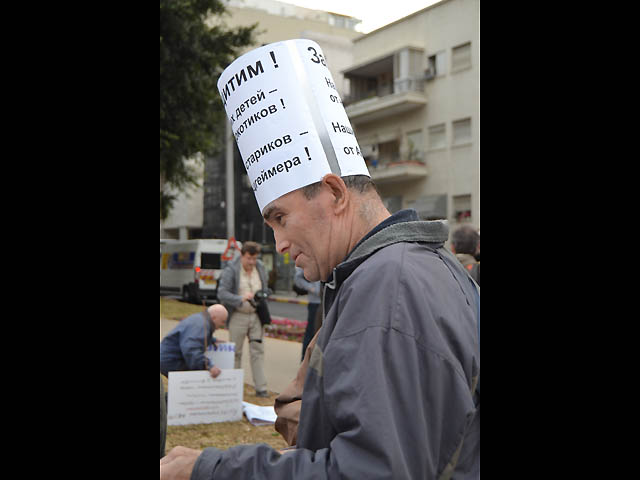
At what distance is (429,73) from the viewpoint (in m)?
28.9

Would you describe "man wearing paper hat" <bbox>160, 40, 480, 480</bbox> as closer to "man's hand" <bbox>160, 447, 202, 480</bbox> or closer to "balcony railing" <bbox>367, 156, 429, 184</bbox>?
"man's hand" <bbox>160, 447, 202, 480</bbox>

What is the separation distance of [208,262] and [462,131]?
11619mm

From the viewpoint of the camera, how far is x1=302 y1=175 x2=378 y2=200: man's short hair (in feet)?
5.19

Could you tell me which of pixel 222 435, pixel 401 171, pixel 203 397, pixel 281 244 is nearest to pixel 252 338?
pixel 203 397

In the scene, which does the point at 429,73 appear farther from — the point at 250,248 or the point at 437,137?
the point at 250,248

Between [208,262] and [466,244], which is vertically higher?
[466,244]

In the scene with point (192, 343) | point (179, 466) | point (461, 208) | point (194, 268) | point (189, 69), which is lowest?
point (192, 343)

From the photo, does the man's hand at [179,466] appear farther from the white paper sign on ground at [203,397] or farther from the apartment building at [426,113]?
the apartment building at [426,113]

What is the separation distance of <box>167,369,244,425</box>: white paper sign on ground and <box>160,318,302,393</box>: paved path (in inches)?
63.8

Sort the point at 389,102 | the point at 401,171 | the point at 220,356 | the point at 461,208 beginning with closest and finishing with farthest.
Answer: the point at 220,356
the point at 461,208
the point at 401,171
the point at 389,102

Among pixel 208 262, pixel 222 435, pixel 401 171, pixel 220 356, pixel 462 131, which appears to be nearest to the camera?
pixel 222 435

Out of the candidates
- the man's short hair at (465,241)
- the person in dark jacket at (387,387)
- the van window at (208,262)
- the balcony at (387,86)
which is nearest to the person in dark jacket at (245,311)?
the man's short hair at (465,241)

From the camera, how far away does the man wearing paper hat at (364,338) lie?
3.59 ft
